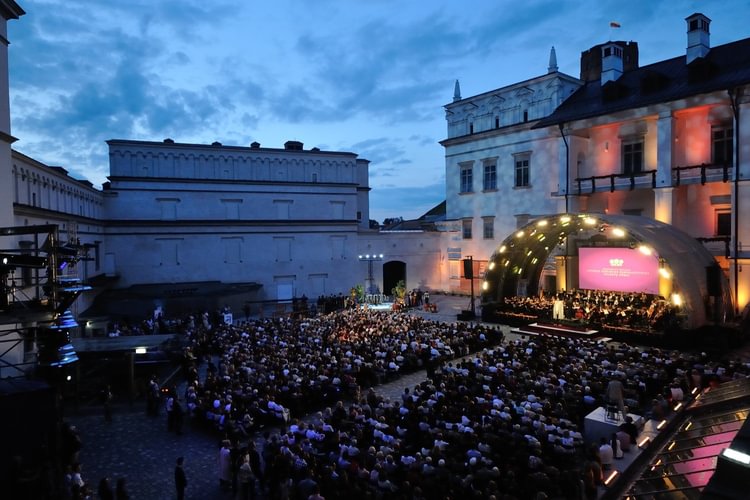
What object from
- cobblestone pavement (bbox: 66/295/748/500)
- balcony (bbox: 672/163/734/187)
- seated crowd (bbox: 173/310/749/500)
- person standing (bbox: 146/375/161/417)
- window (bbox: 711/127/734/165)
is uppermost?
window (bbox: 711/127/734/165)

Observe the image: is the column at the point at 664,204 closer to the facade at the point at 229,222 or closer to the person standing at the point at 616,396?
the person standing at the point at 616,396

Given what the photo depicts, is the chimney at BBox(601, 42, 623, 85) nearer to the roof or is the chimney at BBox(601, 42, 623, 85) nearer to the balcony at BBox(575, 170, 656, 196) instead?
the roof

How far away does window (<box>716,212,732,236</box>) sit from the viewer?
2672 cm

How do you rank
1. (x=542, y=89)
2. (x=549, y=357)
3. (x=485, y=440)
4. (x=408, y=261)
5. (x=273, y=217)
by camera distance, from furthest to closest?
(x=408, y=261) → (x=273, y=217) → (x=542, y=89) → (x=549, y=357) → (x=485, y=440)

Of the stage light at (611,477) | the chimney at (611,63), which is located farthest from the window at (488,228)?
the stage light at (611,477)

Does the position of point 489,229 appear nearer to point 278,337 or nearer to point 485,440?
point 278,337

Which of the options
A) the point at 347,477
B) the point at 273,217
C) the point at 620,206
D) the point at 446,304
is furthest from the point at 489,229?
the point at 347,477

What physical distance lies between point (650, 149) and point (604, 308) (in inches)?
435

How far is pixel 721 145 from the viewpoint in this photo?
88.0ft

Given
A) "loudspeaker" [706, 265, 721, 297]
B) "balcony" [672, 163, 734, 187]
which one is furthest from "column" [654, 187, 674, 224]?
"loudspeaker" [706, 265, 721, 297]

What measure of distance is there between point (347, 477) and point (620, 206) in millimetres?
29386

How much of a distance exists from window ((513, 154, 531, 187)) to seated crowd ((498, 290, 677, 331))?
9224 millimetres

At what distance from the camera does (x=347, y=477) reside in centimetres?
936

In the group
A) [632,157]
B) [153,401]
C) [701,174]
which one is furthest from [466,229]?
[153,401]
